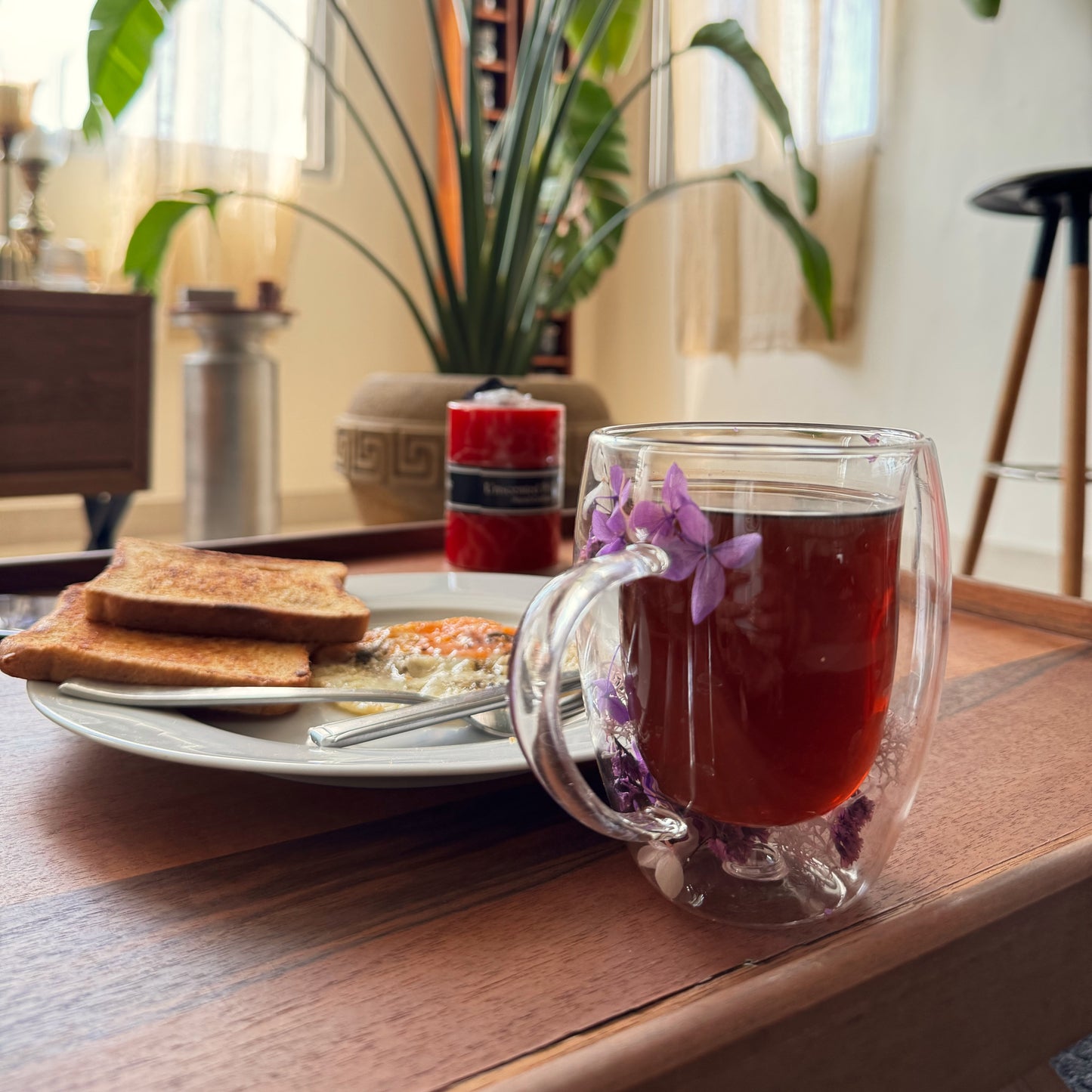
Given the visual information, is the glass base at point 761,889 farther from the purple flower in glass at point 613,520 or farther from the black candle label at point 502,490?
the black candle label at point 502,490

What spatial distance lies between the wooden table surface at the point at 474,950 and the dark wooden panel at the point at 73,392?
6.74 feet

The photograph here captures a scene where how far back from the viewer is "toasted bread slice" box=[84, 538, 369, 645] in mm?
533

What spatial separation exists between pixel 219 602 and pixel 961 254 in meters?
2.73

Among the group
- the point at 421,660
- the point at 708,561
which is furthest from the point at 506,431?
the point at 708,561

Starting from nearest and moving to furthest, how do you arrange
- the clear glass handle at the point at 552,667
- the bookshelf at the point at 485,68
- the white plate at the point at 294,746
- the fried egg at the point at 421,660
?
the clear glass handle at the point at 552,667 < the white plate at the point at 294,746 < the fried egg at the point at 421,660 < the bookshelf at the point at 485,68

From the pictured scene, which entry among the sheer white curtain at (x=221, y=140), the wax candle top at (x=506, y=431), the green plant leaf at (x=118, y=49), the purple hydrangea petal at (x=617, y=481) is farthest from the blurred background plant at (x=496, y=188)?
the purple hydrangea petal at (x=617, y=481)

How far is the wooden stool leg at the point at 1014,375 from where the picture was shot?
1.91 meters

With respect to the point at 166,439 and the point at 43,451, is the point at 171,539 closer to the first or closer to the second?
the point at 166,439

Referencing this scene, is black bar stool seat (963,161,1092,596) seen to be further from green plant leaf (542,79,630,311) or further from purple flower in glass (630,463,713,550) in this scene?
purple flower in glass (630,463,713,550)

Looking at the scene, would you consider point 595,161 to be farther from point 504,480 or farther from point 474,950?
point 474,950

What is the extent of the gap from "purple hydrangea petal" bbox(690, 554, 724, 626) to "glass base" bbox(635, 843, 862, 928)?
9 centimetres

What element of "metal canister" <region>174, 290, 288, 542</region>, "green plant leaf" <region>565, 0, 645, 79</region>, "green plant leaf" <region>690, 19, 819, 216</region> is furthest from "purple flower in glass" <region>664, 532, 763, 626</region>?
"green plant leaf" <region>565, 0, 645, 79</region>

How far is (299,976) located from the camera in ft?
0.95

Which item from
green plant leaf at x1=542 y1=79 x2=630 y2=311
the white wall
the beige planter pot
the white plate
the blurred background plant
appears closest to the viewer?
the white plate
